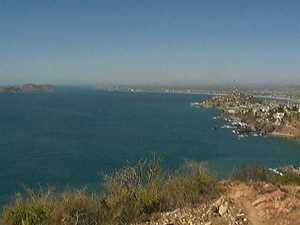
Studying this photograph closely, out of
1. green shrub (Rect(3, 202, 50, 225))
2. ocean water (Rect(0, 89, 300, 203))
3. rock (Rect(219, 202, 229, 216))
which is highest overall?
rock (Rect(219, 202, 229, 216))

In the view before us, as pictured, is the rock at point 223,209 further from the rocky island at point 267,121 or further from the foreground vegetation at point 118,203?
the rocky island at point 267,121

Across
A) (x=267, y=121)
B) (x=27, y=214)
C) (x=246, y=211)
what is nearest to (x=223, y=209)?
(x=246, y=211)

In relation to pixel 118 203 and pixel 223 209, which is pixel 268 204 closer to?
pixel 223 209

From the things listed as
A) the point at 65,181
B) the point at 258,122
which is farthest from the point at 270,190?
the point at 258,122

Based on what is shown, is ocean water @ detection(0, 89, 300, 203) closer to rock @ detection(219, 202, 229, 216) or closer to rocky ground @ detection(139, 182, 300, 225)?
rocky ground @ detection(139, 182, 300, 225)

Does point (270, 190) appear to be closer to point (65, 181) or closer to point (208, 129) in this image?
point (65, 181)

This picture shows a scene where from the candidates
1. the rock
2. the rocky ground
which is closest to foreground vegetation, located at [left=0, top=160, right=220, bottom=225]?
the rocky ground

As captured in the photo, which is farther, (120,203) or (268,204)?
(120,203)

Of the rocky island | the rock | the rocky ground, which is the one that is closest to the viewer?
the rocky ground
